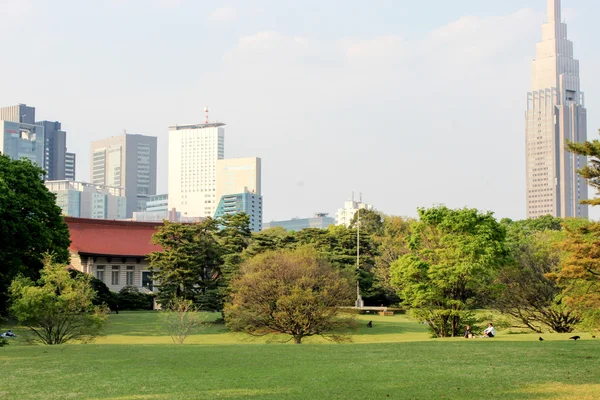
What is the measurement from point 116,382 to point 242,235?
31639 millimetres

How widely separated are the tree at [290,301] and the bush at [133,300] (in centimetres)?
2163

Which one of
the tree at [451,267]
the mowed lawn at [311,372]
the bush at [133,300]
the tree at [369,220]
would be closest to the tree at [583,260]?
the mowed lawn at [311,372]

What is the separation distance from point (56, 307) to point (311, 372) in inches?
539

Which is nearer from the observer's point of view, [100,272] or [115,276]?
[100,272]

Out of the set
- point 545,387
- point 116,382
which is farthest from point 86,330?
point 545,387

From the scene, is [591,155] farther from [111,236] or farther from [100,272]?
[111,236]

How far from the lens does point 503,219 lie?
8669cm

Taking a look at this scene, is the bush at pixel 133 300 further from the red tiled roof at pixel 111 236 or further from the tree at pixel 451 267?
the tree at pixel 451 267

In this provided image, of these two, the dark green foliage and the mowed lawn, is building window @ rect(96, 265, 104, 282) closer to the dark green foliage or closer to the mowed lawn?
the dark green foliage

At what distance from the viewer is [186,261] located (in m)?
43.2

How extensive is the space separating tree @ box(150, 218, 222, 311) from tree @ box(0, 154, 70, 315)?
275 inches

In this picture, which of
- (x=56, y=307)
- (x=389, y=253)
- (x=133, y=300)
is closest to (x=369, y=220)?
(x=389, y=253)

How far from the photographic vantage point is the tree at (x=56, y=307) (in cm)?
2580

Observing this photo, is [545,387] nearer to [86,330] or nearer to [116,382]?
[116,382]
